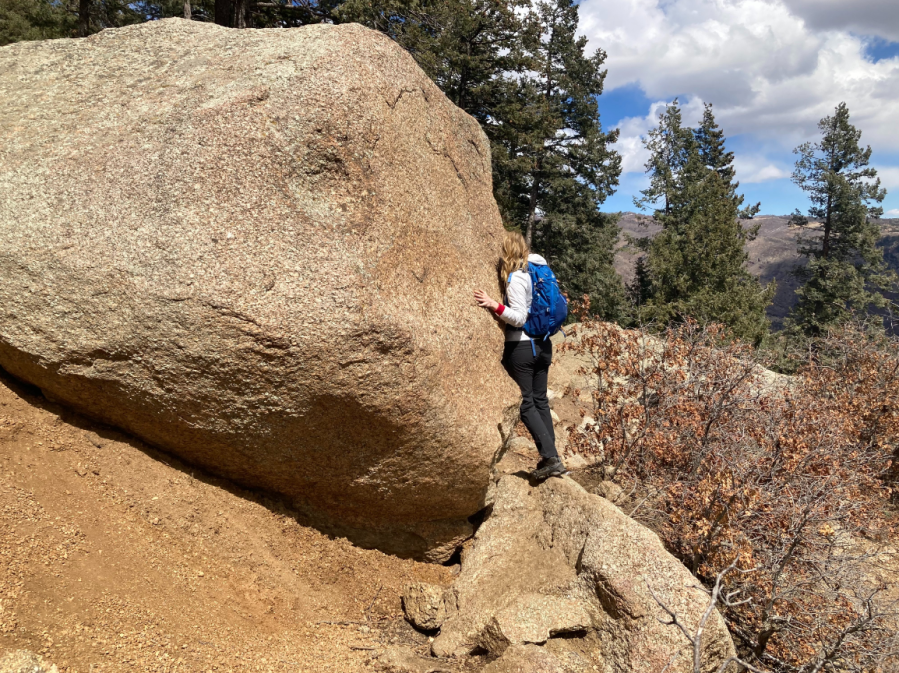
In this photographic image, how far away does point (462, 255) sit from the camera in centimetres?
480

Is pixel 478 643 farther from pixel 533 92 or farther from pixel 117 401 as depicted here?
pixel 533 92

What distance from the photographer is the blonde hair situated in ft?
16.4

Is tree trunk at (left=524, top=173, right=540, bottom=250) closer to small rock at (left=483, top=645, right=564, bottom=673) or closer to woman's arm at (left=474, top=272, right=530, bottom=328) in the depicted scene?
woman's arm at (left=474, top=272, right=530, bottom=328)

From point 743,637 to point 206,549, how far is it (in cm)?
457

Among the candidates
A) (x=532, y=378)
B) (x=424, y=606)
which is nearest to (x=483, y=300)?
(x=532, y=378)

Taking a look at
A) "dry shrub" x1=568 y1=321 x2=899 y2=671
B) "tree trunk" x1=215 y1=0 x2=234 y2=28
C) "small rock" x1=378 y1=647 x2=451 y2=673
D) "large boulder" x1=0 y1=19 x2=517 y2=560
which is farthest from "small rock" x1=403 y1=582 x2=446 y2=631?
"tree trunk" x1=215 y1=0 x2=234 y2=28

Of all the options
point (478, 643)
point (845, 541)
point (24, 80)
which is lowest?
point (478, 643)

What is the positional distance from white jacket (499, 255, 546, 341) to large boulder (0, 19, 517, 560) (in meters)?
0.27

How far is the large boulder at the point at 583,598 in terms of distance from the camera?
3.57 metres

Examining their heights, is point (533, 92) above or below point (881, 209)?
above

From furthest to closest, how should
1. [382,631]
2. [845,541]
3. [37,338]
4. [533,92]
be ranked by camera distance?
[533,92], [845,541], [382,631], [37,338]

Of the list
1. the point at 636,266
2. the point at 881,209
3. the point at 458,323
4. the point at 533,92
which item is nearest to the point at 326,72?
the point at 458,323

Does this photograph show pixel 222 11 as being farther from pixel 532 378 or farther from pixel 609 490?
pixel 609 490

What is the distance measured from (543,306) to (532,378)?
0.71 metres
